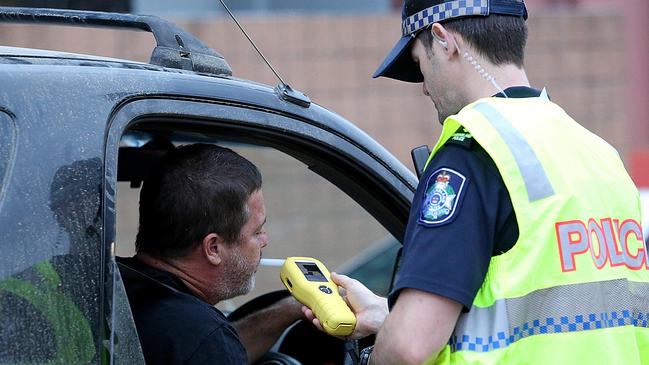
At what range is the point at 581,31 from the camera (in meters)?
9.63

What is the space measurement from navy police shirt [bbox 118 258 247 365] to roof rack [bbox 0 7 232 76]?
1.65 feet

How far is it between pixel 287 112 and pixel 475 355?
2.30ft

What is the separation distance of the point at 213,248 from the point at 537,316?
813mm

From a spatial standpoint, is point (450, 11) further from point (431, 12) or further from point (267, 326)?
point (267, 326)

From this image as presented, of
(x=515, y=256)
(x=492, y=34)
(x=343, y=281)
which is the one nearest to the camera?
(x=515, y=256)

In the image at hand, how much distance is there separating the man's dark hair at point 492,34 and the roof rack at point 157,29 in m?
0.55

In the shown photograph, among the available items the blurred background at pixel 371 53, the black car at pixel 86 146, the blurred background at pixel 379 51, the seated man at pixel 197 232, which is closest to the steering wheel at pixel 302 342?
the seated man at pixel 197 232

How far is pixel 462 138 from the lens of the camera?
6.73 ft

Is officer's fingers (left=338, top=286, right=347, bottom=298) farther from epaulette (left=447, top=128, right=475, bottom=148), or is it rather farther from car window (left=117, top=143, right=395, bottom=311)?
car window (left=117, top=143, right=395, bottom=311)

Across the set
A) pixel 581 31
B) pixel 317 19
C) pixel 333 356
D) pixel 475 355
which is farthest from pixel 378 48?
pixel 475 355

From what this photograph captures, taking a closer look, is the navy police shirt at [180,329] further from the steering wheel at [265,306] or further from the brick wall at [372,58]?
the brick wall at [372,58]

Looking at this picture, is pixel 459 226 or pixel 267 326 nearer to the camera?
pixel 459 226

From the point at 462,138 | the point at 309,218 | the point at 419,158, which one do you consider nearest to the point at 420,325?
the point at 462,138

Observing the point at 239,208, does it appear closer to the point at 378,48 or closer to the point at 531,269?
the point at 531,269
